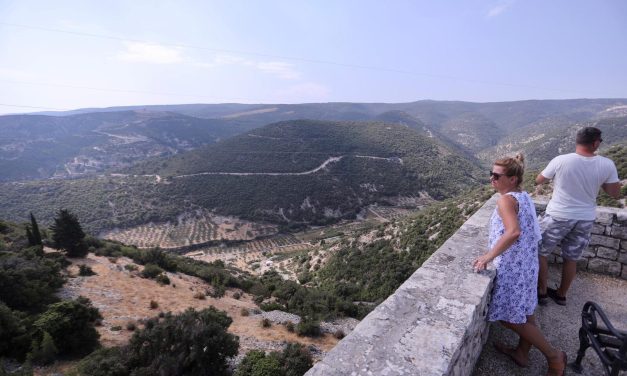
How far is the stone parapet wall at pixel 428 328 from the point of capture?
2.22m

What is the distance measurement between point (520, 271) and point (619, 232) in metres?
3.32

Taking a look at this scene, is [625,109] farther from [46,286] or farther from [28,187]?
[28,187]

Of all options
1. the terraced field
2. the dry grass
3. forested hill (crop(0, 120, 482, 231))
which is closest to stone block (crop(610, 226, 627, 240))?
the dry grass

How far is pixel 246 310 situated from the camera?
1411cm

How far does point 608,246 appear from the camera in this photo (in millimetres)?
4777

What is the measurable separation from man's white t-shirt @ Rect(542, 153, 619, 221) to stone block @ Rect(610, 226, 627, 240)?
5.30ft

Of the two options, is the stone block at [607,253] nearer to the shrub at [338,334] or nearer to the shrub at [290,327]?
the shrub at [338,334]

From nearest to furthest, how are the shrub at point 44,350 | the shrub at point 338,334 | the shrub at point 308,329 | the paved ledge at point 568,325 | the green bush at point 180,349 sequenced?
the paved ledge at point 568,325 → the green bush at point 180,349 → the shrub at point 44,350 → the shrub at point 308,329 → the shrub at point 338,334

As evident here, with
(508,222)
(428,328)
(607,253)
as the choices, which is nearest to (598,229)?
(607,253)

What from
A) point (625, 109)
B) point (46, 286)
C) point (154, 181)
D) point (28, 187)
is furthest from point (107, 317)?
point (625, 109)

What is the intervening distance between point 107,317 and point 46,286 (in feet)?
9.08

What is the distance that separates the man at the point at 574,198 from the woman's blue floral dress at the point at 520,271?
53.5 inches

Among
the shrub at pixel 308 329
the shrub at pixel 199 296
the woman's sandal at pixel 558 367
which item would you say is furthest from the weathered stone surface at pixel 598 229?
the shrub at pixel 199 296

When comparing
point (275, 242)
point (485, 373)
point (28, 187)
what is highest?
point (485, 373)
